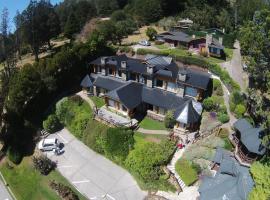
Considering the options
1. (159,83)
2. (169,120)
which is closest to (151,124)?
(169,120)

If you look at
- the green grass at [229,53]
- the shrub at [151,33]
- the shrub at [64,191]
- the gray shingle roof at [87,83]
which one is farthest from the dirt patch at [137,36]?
Answer: the shrub at [64,191]

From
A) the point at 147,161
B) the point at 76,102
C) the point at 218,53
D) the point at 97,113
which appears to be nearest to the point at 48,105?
the point at 76,102

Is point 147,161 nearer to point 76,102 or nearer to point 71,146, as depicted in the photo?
point 71,146

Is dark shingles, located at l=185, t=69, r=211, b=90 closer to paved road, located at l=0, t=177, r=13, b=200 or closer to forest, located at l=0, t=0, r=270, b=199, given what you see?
forest, located at l=0, t=0, r=270, b=199

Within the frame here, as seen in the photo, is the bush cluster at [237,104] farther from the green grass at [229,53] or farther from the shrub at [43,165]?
the shrub at [43,165]

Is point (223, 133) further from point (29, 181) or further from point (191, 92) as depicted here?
point (29, 181)

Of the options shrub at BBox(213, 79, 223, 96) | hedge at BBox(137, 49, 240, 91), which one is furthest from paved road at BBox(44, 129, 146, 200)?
hedge at BBox(137, 49, 240, 91)
